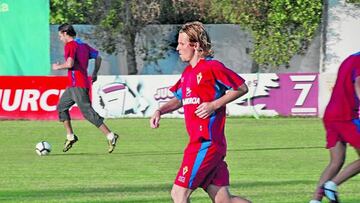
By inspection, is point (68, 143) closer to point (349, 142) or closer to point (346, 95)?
point (349, 142)

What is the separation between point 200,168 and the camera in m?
9.14

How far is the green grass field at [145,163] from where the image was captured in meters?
12.8

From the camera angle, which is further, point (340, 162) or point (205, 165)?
point (340, 162)

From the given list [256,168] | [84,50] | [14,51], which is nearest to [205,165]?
[256,168]

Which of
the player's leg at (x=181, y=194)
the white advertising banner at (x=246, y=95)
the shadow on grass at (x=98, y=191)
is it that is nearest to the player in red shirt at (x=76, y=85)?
the shadow on grass at (x=98, y=191)

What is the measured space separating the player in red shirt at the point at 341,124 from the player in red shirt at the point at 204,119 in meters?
1.91

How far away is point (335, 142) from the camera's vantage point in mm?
11133

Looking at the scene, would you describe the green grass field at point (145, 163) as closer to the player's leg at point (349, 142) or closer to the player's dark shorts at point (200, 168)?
the player's leg at point (349, 142)

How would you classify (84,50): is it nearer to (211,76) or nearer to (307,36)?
(211,76)

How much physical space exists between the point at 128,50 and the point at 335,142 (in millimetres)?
29489

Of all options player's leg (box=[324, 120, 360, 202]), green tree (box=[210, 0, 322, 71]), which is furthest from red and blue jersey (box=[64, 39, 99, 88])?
green tree (box=[210, 0, 322, 71])

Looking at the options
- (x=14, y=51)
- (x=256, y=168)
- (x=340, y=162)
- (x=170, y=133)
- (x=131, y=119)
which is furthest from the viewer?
(x=14, y=51)

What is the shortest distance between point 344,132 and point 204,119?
2.33 metres

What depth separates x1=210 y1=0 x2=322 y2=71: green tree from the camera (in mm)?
38688
